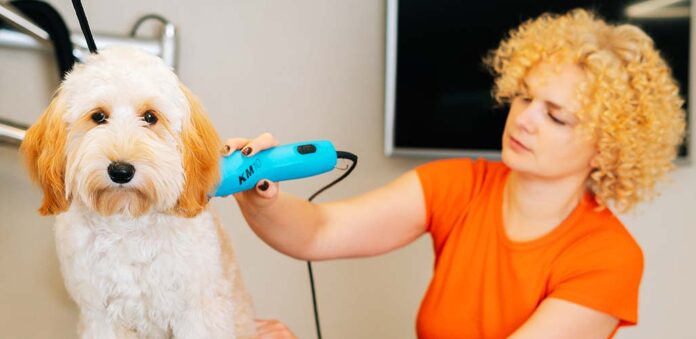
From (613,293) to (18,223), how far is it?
122 centimetres

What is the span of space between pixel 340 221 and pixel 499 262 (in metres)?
0.32

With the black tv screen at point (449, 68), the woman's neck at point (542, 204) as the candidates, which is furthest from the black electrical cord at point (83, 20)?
the black tv screen at point (449, 68)

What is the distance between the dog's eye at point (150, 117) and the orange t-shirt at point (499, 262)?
0.71m

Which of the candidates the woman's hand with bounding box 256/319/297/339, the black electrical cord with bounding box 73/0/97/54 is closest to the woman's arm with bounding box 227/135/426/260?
the woman's hand with bounding box 256/319/297/339

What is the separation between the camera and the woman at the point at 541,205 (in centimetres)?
112

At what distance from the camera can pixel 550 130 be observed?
1144 mm

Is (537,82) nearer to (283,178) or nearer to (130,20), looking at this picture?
(283,178)

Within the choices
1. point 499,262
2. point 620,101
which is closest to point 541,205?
point 499,262

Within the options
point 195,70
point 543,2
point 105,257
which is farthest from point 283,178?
point 543,2

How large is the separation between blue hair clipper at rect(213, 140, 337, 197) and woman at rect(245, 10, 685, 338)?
0.14 m

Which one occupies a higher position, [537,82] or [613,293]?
[537,82]

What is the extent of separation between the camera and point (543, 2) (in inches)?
69.0

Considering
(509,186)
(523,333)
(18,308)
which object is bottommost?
(18,308)

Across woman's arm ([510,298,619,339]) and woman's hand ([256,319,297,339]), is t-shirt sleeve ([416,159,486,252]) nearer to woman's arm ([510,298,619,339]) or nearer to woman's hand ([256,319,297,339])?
woman's arm ([510,298,619,339])
